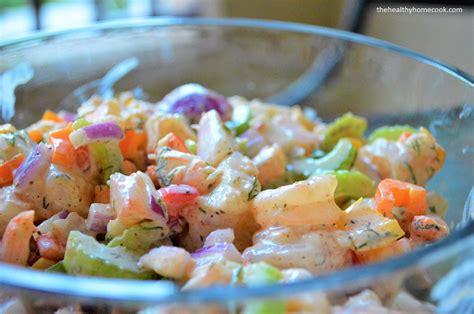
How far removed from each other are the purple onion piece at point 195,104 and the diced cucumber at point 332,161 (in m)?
0.18

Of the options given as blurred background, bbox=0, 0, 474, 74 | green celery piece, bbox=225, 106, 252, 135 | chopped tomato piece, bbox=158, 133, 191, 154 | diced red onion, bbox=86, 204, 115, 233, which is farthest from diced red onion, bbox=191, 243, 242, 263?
blurred background, bbox=0, 0, 474, 74

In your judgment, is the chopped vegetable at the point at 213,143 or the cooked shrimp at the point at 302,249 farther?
the chopped vegetable at the point at 213,143

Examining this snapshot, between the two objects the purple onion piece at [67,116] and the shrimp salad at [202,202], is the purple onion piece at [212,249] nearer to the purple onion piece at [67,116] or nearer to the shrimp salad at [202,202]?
the shrimp salad at [202,202]

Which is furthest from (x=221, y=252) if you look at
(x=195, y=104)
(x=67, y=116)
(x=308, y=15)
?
(x=308, y=15)

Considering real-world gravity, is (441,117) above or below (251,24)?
below

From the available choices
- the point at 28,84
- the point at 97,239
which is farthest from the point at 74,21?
the point at 97,239

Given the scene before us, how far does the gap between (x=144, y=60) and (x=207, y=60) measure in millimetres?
230

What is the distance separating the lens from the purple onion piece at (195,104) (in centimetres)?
109

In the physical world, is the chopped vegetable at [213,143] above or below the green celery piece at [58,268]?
above

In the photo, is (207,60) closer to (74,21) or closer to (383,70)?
(383,70)

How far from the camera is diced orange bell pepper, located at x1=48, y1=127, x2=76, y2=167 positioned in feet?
2.76

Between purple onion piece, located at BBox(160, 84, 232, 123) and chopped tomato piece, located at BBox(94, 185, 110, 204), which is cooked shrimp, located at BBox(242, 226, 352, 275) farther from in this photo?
purple onion piece, located at BBox(160, 84, 232, 123)

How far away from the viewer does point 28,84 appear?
3.97 ft

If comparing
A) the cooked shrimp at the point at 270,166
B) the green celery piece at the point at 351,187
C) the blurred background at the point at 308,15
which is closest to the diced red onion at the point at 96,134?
the cooked shrimp at the point at 270,166
